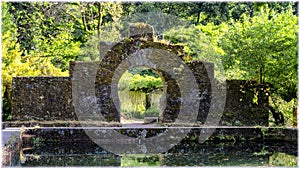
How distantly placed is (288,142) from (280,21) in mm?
4148

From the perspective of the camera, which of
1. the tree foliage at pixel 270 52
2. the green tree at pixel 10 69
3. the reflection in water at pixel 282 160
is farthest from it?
the green tree at pixel 10 69

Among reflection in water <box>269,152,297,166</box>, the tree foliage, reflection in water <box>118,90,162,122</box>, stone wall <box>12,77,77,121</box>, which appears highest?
the tree foliage

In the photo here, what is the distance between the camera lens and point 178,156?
35.1ft

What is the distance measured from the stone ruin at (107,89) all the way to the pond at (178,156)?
317cm

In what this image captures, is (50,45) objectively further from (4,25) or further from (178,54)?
(178,54)

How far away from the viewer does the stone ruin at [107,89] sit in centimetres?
1554

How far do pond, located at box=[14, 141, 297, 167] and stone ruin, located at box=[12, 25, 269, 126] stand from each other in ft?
10.4

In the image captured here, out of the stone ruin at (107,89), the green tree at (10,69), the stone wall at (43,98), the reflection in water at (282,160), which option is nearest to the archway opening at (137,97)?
the green tree at (10,69)

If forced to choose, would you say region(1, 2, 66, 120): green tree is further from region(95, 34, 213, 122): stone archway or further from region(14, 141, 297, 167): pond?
region(14, 141, 297, 167): pond

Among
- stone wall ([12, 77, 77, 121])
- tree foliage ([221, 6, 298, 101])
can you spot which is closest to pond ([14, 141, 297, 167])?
tree foliage ([221, 6, 298, 101])

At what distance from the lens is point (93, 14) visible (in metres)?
28.3

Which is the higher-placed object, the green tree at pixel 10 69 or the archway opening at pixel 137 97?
the green tree at pixel 10 69

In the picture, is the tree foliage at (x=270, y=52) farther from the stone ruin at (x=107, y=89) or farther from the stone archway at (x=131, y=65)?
the stone archway at (x=131, y=65)

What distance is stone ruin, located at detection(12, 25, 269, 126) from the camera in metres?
15.5
